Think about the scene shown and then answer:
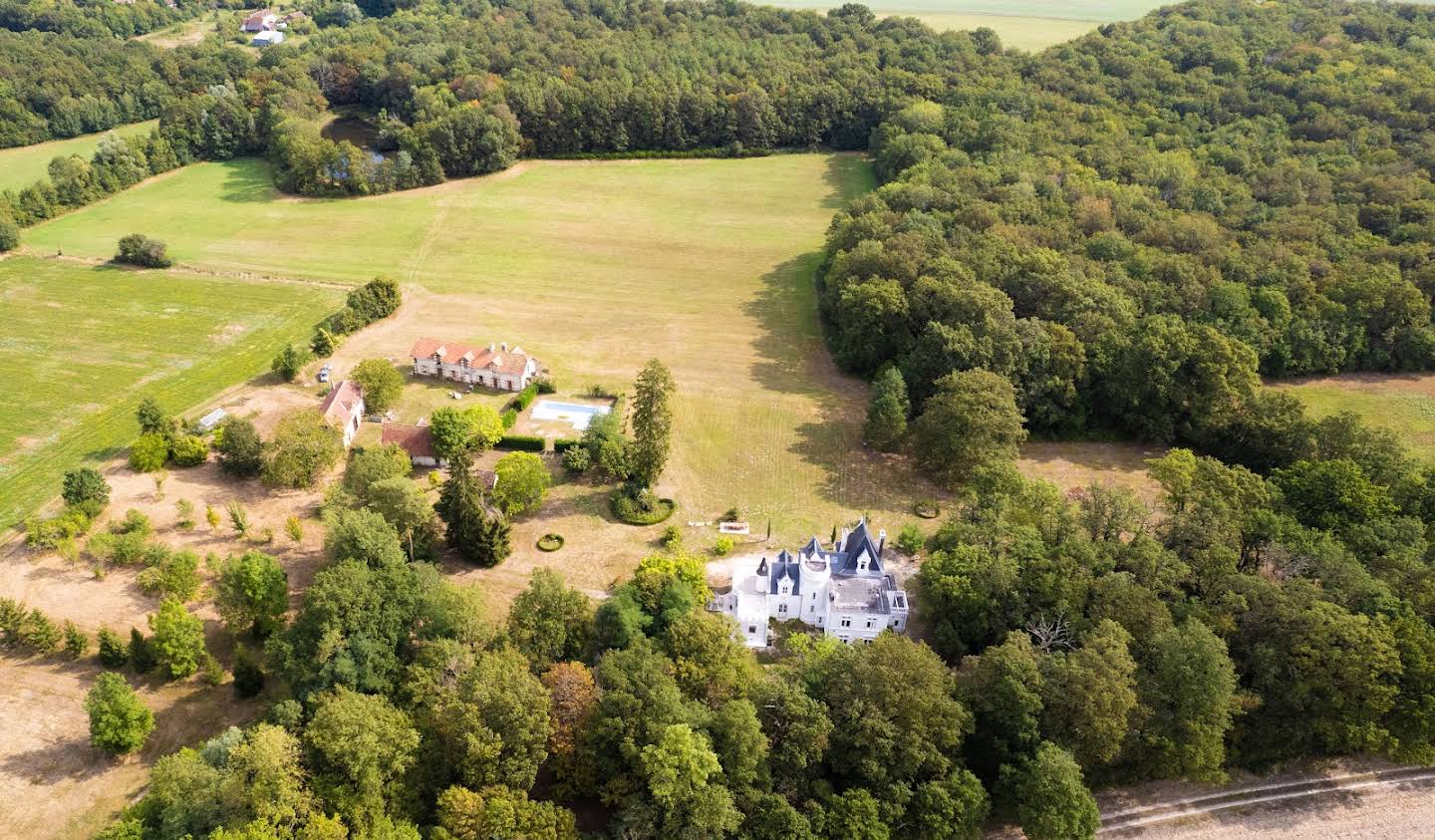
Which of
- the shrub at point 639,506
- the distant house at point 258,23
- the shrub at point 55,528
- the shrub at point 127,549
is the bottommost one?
the shrub at point 639,506

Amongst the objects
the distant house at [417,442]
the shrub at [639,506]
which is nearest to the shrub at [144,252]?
the distant house at [417,442]

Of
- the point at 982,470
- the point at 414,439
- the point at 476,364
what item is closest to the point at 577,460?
the point at 414,439

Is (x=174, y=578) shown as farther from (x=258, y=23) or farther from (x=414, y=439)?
(x=258, y=23)

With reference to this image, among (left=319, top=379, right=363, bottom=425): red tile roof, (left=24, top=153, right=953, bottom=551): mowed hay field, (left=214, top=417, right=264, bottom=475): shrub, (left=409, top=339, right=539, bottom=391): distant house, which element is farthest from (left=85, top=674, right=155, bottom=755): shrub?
(left=409, top=339, right=539, bottom=391): distant house

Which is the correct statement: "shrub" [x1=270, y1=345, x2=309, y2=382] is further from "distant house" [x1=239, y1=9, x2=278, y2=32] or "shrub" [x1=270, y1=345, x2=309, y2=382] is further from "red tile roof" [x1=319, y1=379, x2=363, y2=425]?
"distant house" [x1=239, y1=9, x2=278, y2=32]

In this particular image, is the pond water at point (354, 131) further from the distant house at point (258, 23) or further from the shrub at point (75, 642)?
the shrub at point (75, 642)

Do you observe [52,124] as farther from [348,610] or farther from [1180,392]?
[1180,392]

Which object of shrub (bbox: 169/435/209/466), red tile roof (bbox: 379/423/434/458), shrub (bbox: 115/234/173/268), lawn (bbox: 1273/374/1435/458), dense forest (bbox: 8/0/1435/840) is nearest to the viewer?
dense forest (bbox: 8/0/1435/840)
